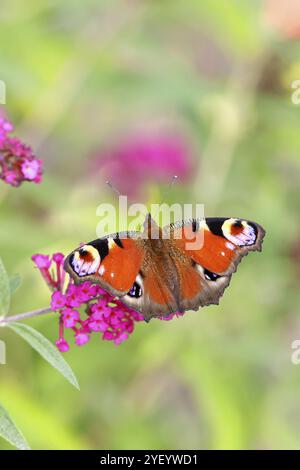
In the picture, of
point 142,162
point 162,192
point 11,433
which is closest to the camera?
point 11,433

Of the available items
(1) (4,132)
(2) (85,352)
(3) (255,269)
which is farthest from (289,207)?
(1) (4,132)

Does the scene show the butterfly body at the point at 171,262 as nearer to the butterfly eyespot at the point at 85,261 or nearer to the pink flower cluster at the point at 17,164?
the butterfly eyespot at the point at 85,261

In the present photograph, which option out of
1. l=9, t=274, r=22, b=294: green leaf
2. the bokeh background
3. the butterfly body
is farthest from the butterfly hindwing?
the bokeh background

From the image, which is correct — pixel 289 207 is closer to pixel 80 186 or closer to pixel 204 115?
pixel 204 115

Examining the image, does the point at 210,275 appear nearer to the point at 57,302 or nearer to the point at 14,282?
the point at 57,302

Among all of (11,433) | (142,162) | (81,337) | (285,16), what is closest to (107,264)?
(81,337)

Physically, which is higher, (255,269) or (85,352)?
(255,269)
